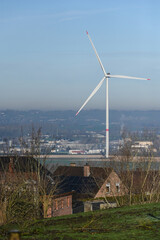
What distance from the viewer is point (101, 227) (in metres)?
11.8

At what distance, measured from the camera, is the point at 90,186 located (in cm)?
5072

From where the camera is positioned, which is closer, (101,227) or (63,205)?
(101,227)

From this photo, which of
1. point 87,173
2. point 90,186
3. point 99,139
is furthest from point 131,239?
point 99,139

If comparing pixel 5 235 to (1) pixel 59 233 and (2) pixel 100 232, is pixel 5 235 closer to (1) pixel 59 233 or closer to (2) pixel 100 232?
(1) pixel 59 233

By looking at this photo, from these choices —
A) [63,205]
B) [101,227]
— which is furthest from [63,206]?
[101,227]

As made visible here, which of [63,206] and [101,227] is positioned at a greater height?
[101,227]

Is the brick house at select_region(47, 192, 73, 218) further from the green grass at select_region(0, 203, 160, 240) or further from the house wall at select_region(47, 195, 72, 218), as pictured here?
the green grass at select_region(0, 203, 160, 240)

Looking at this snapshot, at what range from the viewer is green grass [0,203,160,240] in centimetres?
1050

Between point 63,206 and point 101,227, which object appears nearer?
point 101,227

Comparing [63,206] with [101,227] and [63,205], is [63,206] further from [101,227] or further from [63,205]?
[101,227]

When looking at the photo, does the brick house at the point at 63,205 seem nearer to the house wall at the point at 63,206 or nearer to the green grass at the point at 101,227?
the house wall at the point at 63,206

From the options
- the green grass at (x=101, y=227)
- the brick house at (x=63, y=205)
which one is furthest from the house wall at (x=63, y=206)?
the green grass at (x=101, y=227)

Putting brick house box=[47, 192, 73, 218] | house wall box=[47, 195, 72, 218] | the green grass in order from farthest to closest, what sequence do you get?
brick house box=[47, 192, 73, 218] → house wall box=[47, 195, 72, 218] → the green grass

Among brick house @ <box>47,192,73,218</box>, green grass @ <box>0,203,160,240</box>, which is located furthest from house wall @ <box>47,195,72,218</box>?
green grass @ <box>0,203,160,240</box>
